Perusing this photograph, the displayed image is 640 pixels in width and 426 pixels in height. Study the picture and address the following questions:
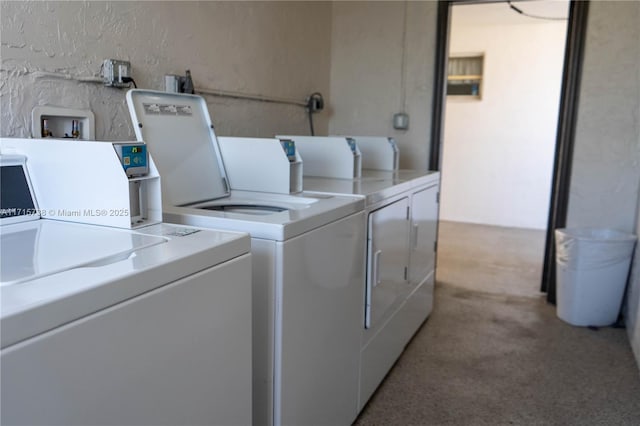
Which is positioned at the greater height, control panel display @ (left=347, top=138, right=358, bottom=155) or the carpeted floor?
control panel display @ (left=347, top=138, right=358, bottom=155)

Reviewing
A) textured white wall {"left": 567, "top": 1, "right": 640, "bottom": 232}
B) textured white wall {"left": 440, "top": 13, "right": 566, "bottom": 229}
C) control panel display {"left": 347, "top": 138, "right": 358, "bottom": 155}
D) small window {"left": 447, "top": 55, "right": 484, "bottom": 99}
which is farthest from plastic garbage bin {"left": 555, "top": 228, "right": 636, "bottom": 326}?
small window {"left": 447, "top": 55, "right": 484, "bottom": 99}

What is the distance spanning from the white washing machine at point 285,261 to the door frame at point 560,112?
2027 millimetres

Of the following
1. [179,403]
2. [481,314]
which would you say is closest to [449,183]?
[481,314]

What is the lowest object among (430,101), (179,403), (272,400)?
(272,400)

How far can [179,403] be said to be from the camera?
103cm

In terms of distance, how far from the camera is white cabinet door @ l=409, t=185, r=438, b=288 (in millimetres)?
2656

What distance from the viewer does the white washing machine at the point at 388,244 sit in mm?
2086

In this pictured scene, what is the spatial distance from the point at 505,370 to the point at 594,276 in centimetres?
101

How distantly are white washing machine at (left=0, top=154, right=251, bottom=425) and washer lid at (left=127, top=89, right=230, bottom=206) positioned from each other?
1.60ft

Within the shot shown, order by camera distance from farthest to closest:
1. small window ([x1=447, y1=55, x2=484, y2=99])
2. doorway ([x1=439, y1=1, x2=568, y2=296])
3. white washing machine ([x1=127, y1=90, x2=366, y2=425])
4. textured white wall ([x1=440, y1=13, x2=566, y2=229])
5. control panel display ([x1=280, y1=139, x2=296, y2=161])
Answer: small window ([x1=447, y1=55, x2=484, y2=99])
textured white wall ([x1=440, y1=13, x2=566, y2=229])
doorway ([x1=439, y1=1, x2=568, y2=296])
control panel display ([x1=280, y1=139, x2=296, y2=161])
white washing machine ([x1=127, y1=90, x2=366, y2=425])

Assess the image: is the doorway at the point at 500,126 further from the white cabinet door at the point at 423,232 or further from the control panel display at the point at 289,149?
the control panel display at the point at 289,149

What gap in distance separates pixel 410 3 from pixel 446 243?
2554 mm

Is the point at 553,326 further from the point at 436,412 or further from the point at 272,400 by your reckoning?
the point at 272,400

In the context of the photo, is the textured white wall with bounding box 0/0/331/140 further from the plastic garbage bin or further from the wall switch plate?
the plastic garbage bin
